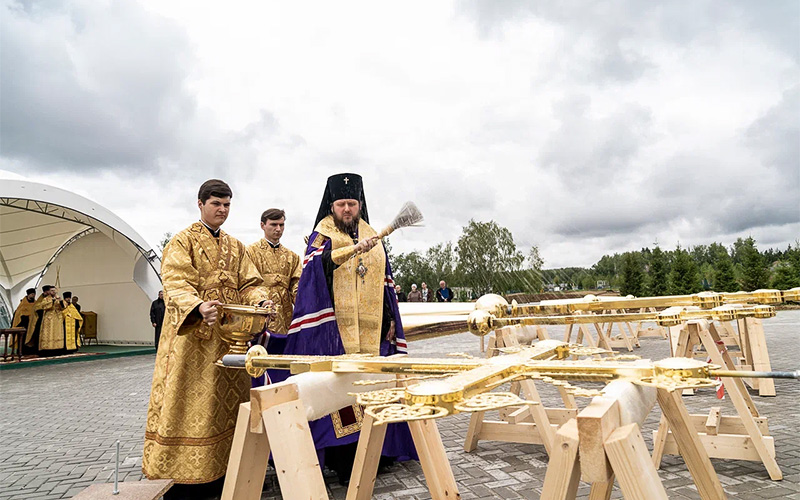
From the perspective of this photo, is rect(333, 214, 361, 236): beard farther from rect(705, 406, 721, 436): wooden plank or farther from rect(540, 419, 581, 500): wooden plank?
rect(705, 406, 721, 436): wooden plank

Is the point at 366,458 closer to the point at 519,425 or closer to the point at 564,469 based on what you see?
the point at 564,469

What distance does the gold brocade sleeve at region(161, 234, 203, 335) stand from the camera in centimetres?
304

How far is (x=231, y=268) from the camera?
143 inches

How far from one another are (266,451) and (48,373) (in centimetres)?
1207

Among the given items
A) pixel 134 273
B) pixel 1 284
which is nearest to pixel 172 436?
pixel 134 273

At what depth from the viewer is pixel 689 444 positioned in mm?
1817

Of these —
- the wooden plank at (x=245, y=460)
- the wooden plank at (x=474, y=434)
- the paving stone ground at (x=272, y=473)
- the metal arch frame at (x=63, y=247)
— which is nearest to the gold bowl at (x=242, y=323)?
the paving stone ground at (x=272, y=473)

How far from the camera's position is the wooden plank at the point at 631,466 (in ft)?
3.61

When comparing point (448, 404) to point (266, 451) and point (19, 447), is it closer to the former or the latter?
point (266, 451)

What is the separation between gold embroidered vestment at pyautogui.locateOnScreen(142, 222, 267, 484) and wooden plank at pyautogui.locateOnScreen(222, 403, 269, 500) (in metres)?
1.68

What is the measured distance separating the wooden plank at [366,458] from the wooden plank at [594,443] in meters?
1.15

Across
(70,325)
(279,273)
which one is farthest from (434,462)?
(70,325)

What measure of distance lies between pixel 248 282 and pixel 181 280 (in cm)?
55

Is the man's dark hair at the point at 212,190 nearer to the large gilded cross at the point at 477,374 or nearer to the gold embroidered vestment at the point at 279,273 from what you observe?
the gold embroidered vestment at the point at 279,273
